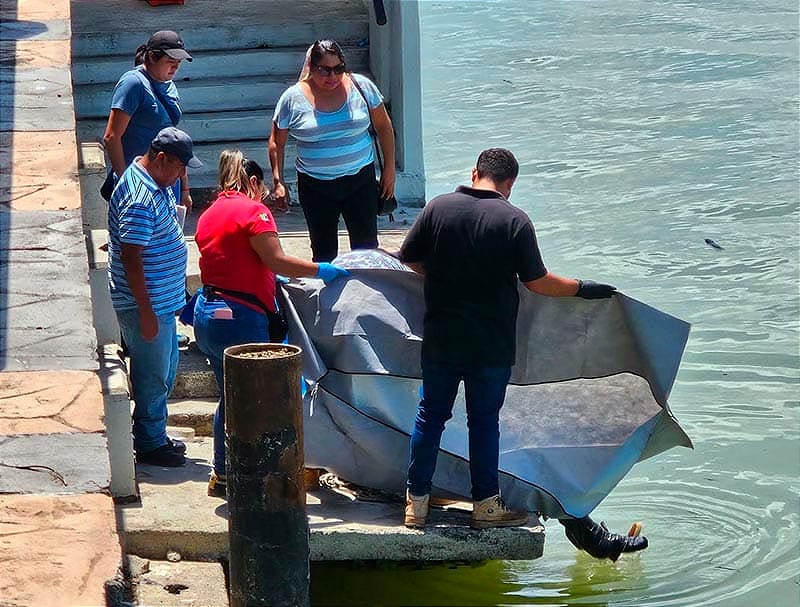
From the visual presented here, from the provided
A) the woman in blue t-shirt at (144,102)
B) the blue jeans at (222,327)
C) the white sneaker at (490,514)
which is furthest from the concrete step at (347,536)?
the woman in blue t-shirt at (144,102)

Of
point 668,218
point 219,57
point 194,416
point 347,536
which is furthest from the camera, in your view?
point 668,218

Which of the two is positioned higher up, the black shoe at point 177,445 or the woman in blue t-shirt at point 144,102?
the woman in blue t-shirt at point 144,102

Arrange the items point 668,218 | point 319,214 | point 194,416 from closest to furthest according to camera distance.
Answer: point 194,416 < point 319,214 < point 668,218

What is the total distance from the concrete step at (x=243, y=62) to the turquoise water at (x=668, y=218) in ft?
8.63

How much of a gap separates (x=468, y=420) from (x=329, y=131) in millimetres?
2133

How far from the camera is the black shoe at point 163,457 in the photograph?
632cm

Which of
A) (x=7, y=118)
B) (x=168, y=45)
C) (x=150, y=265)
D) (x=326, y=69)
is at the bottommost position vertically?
(x=150, y=265)

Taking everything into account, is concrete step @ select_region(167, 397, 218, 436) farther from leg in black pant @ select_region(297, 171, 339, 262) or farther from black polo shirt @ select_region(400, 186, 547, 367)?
black polo shirt @ select_region(400, 186, 547, 367)

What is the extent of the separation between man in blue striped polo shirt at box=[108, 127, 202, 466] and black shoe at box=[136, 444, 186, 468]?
6.5 inches

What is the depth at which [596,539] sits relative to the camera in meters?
6.34

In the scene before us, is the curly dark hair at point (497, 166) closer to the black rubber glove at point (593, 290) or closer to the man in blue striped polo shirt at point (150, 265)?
the black rubber glove at point (593, 290)

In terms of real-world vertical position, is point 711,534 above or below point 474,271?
below

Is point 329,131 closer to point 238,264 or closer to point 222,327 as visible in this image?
point 238,264

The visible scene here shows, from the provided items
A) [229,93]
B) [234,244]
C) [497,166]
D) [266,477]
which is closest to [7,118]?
[229,93]
